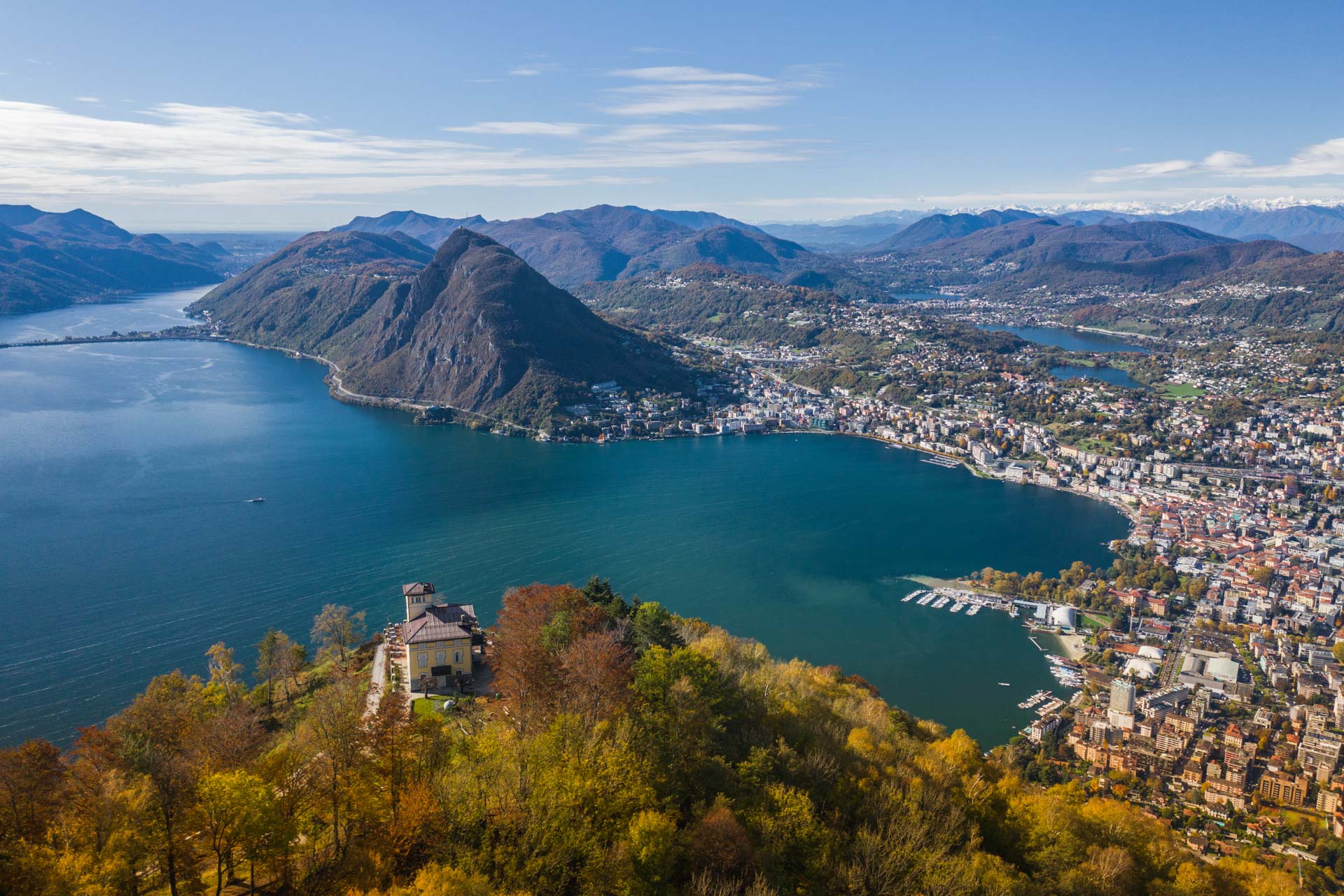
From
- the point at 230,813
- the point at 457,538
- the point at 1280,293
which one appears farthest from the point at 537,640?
the point at 1280,293

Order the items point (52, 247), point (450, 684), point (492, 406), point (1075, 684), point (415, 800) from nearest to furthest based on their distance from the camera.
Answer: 1. point (415, 800)
2. point (450, 684)
3. point (1075, 684)
4. point (492, 406)
5. point (52, 247)

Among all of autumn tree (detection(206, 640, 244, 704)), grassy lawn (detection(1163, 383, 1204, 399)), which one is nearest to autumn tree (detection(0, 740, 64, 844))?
autumn tree (detection(206, 640, 244, 704))

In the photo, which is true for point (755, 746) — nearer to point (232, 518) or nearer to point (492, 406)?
point (232, 518)

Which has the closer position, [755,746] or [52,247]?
[755,746]

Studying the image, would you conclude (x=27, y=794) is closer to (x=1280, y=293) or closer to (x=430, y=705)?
(x=430, y=705)

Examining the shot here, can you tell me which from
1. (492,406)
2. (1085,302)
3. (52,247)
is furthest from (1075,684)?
(52,247)

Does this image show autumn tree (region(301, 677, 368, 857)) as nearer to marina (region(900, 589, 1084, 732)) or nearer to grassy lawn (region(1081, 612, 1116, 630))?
marina (region(900, 589, 1084, 732))
